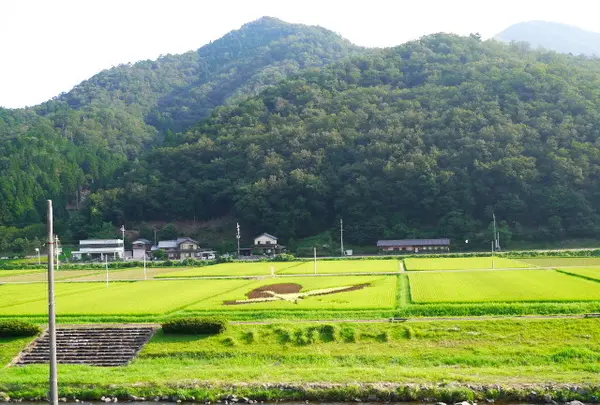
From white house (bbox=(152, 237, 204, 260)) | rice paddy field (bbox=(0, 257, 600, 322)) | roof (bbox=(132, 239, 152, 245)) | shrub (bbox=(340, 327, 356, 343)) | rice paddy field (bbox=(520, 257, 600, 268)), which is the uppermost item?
roof (bbox=(132, 239, 152, 245))

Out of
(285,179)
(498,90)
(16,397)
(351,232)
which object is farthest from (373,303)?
(498,90)

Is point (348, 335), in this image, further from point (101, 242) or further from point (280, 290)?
point (101, 242)

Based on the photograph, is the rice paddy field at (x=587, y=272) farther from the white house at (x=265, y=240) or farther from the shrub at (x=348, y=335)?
the white house at (x=265, y=240)

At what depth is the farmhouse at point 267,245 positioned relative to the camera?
79.9 metres

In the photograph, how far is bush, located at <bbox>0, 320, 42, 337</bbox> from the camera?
23906mm

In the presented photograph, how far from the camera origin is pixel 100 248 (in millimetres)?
82875

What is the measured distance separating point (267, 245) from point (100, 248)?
2337 cm

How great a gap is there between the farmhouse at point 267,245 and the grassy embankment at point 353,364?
5560 cm

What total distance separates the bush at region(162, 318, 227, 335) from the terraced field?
943 centimetres

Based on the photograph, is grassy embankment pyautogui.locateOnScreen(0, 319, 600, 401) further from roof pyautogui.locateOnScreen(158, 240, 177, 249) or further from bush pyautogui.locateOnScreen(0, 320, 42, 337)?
roof pyautogui.locateOnScreen(158, 240, 177, 249)

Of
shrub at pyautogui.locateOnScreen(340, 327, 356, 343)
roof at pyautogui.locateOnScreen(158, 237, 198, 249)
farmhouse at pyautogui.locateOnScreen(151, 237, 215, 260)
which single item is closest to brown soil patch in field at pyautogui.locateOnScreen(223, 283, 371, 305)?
shrub at pyautogui.locateOnScreen(340, 327, 356, 343)

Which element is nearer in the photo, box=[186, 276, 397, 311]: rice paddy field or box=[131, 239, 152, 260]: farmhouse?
box=[186, 276, 397, 311]: rice paddy field

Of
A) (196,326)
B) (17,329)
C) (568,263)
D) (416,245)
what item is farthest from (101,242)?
(196,326)

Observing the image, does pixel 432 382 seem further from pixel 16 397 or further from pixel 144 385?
pixel 16 397
